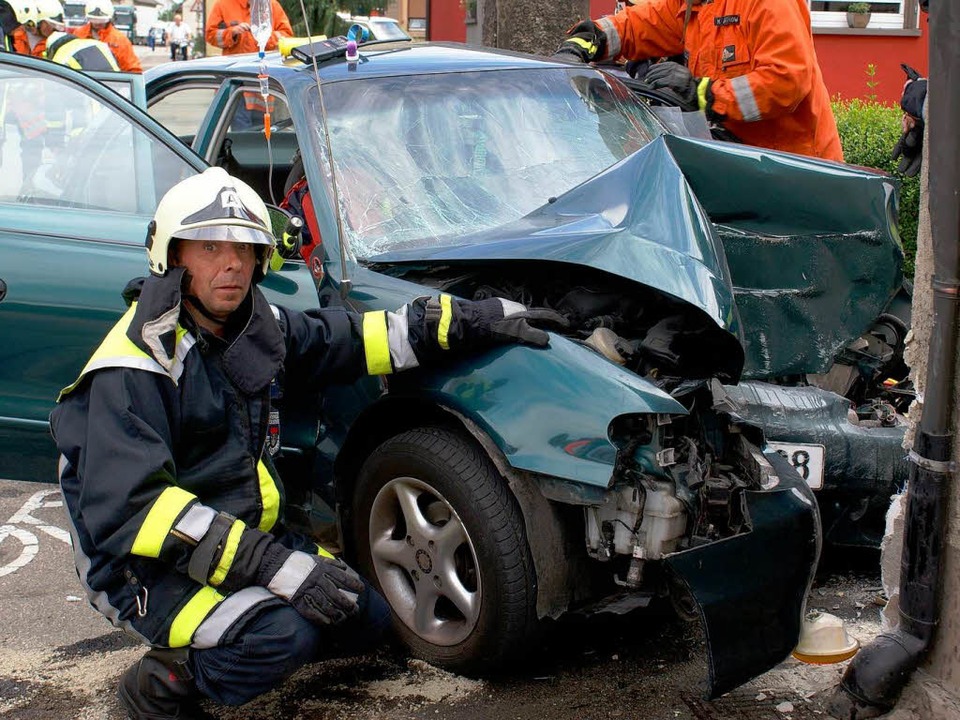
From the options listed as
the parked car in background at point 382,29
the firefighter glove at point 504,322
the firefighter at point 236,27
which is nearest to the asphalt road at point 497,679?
the firefighter glove at point 504,322

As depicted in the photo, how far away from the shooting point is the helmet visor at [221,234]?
2.85 m

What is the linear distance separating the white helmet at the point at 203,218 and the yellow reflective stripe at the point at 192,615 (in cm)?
79

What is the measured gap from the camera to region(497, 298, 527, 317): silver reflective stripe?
10.2ft

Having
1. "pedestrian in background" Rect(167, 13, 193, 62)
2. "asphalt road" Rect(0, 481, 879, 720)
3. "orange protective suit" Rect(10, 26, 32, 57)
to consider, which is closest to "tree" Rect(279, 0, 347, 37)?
"orange protective suit" Rect(10, 26, 32, 57)

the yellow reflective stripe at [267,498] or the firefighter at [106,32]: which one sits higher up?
the firefighter at [106,32]

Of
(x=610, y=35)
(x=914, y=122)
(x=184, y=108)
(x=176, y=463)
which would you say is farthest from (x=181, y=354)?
(x=184, y=108)

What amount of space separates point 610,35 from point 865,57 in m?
8.56

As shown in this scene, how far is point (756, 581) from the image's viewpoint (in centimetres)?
275

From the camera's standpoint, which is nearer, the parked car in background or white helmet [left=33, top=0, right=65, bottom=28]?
the parked car in background

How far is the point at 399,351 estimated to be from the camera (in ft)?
10.2

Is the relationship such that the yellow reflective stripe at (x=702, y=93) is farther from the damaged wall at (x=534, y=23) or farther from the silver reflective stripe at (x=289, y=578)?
the silver reflective stripe at (x=289, y=578)

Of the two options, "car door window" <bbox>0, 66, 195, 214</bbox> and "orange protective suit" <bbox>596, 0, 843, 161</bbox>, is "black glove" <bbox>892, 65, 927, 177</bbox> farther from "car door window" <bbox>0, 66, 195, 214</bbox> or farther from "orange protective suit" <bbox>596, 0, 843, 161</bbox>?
"car door window" <bbox>0, 66, 195, 214</bbox>

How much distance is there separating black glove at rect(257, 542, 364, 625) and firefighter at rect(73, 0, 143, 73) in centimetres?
658

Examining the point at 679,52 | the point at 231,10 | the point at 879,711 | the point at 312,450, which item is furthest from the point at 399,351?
the point at 231,10
